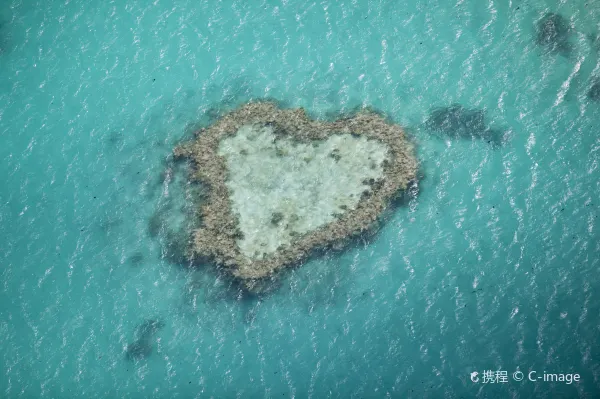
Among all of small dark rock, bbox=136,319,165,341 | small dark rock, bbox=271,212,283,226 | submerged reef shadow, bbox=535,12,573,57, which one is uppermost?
submerged reef shadow, bbox=535,12,573,57

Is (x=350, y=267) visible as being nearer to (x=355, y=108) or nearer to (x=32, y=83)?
(x=355, y=108)

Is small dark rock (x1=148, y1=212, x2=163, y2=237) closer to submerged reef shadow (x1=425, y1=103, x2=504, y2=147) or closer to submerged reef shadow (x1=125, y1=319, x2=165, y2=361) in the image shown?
submerged reef shadow (x1=125, y1=319, x2=165, y2=361)

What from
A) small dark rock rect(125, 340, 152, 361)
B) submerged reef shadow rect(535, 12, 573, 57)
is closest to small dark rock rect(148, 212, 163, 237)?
small dark rock rect(125, 340, 152, 361)

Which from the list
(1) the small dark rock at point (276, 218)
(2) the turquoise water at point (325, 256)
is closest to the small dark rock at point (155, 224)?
(2) the turquoise water at point (325, 256)

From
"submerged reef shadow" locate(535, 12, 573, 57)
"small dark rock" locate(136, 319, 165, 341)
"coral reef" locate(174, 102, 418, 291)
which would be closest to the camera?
"small dark rock" locate(136, 319, 165, 341)

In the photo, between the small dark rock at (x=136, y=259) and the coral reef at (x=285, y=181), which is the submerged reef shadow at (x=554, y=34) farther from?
the small dark rock at (x=136, y=259)

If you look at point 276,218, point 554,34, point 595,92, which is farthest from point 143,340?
point 554,34

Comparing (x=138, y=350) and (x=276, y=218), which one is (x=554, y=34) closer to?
(x=276, y=218)

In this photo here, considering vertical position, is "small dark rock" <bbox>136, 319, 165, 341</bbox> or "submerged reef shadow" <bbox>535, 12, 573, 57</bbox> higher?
"submerged reef shadow" <bbox>535, 12, 573, 57</bbox>

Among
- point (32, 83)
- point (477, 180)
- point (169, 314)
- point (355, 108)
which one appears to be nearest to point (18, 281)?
point (169, 314)
